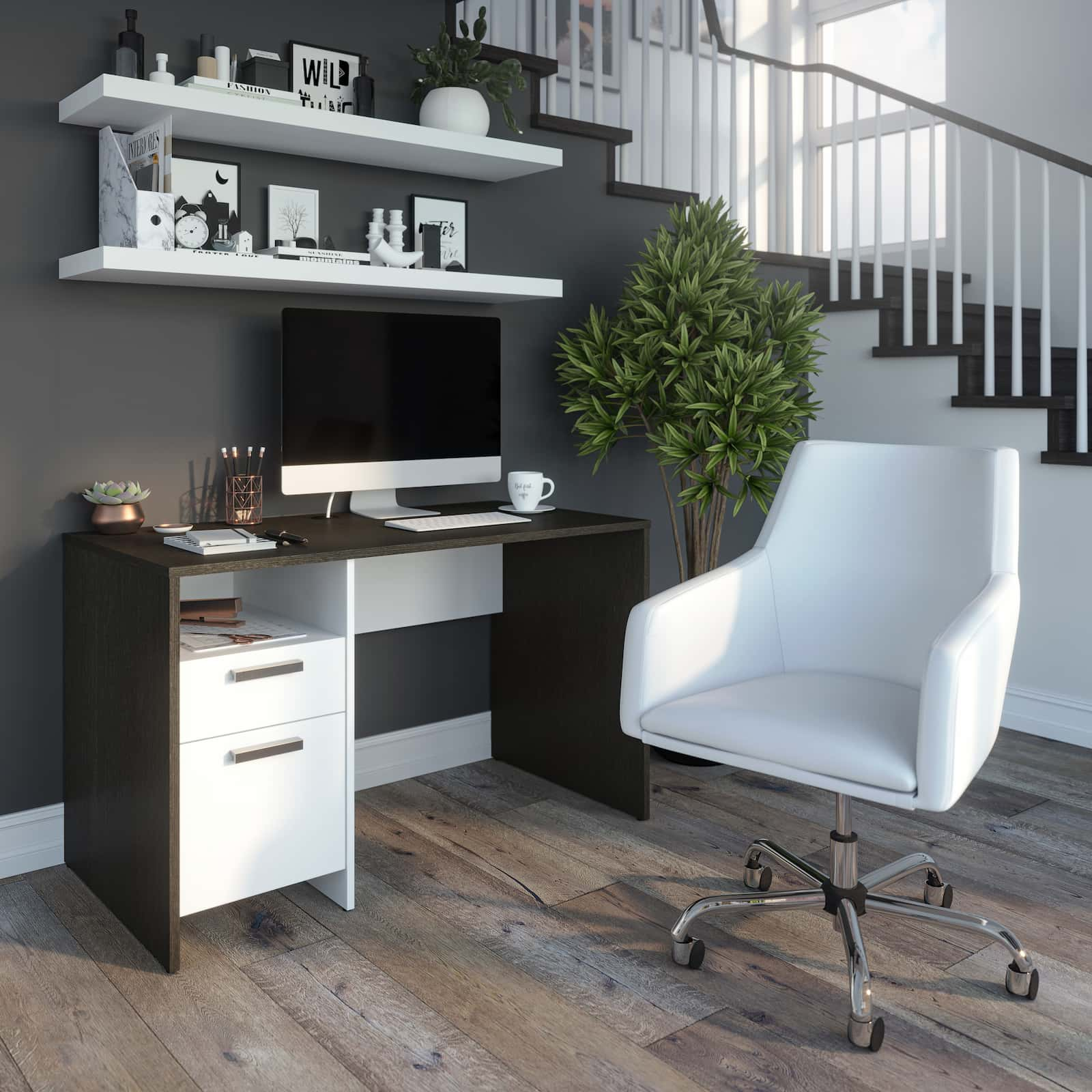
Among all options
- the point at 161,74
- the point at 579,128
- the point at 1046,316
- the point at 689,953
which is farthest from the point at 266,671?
the point at 1046,316

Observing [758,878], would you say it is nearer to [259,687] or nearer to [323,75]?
[259,687]

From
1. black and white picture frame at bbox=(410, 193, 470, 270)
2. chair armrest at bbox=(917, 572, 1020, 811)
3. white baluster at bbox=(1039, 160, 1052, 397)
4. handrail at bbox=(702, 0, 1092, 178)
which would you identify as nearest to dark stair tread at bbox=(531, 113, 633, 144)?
black and white picture frame at bbox=(410, 193, 470, 270)

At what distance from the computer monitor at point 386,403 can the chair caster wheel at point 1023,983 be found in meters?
1.62

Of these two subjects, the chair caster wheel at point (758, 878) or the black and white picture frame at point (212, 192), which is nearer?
the chair caster wheel at point (758, 878)

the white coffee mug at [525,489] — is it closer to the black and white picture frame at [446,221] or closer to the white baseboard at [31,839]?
the black and white picture frame at [446,221]

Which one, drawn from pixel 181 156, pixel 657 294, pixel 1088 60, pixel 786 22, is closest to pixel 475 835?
pixel 657 294

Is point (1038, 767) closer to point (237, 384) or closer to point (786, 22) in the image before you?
point (237, 384)

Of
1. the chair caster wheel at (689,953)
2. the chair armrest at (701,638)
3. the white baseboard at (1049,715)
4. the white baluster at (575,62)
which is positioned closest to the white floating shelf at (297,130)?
the white baluster at (575,62)

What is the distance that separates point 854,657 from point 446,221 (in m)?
1.59

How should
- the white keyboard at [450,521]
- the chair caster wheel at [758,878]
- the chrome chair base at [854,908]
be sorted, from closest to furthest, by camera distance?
1. the chrome chair base at [854,908]
2. the chair caster wheel at [758,878]
3. the white keyboard at [450,521]

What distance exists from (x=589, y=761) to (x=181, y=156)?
1.78 metres

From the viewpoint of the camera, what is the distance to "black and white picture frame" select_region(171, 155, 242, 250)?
2.56m

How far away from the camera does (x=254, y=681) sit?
2184 millimetres

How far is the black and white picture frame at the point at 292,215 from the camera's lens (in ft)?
8.96
